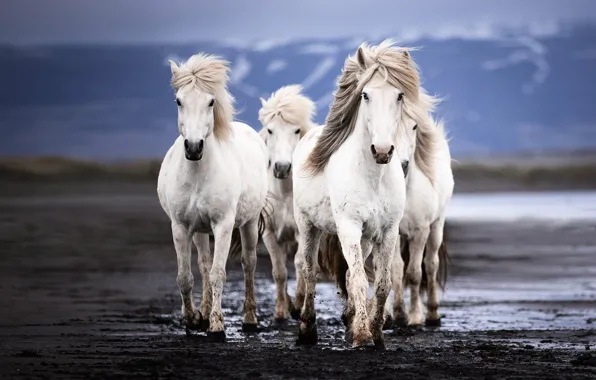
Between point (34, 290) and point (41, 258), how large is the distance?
16.0ft

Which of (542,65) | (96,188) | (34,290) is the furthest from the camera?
(542,65)

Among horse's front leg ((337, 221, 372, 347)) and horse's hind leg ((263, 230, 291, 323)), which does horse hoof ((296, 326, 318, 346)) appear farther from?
horse's hind leg ((263, 230, 291, 323))

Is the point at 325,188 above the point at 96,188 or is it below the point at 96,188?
below

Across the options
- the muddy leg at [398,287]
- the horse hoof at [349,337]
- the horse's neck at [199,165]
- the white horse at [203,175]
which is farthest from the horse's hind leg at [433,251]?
the horse's neck at [199,165]

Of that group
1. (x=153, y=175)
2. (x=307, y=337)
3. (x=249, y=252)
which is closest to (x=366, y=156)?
(x=307, y=337)

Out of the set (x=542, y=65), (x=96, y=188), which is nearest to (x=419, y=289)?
(x=96, y=188)

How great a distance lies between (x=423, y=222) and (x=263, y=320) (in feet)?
6.12

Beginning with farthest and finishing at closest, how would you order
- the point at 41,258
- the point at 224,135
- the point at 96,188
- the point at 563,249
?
1. the point at 96,188
2. the point at 563,249
3. the point at 41,258
4. the point at 224,135

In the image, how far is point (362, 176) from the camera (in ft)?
30.5

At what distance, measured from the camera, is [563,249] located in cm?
2155

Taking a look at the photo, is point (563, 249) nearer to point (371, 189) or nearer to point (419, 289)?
point (419, 289)

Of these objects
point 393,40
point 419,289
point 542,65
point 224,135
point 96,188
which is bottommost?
point 419,289

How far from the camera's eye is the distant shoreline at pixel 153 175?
5259 centimetres

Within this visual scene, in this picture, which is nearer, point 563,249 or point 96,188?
point 563,249
